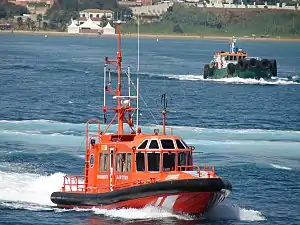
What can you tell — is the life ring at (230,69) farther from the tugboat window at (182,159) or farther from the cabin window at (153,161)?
the cabin window at (153,161)

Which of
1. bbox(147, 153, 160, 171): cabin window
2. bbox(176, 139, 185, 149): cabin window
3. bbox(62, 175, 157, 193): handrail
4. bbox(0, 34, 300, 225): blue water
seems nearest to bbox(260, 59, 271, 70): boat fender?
bbox(0, 34, 300, 225): blue water

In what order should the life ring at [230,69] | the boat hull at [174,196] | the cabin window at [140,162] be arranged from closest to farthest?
1. the boat hull at [174,196]
2. the cabin window at [140,162]
3. the life ring at [230,69]

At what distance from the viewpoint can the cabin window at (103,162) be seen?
140 ft

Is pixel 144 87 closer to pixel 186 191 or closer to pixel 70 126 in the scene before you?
pixel 70 126

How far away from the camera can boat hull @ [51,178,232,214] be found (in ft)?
131

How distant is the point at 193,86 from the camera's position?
378 ft

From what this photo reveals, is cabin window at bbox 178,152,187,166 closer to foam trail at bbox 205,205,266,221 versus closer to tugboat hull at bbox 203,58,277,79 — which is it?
foam trail at bbox 205,205,266,221

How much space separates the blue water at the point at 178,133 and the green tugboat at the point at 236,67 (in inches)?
41.3

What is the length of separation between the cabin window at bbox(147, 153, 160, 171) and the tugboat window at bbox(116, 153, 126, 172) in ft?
3.82

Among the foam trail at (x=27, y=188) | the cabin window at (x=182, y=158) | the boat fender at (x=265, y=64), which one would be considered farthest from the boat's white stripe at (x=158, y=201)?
the boat fender at (x=265, y=64)

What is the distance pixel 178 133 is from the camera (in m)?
66.6

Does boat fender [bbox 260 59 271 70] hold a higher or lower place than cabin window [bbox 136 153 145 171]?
lower

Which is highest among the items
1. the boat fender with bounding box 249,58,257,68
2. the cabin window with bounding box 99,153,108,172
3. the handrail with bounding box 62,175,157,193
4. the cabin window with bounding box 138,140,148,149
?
the cabin window with bounding box 138,140,148,149

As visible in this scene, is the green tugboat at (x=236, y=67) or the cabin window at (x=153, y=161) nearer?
the cabin window at (x=153, y=161)
